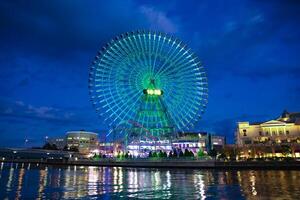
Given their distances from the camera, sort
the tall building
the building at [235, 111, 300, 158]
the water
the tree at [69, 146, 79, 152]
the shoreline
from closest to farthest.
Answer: the water → the shoreline → the building at [235, 111, 300, 158] → the tall building → the tree at [69, 146, 79, 152]

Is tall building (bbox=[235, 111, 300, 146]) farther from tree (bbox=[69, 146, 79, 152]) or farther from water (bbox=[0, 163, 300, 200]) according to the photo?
tree (bbox=[69, 146, 79, 152])

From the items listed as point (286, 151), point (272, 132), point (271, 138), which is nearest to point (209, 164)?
point (286, 151)

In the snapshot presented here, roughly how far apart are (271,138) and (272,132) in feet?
7.53

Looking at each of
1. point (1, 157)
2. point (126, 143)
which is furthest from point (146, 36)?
point (1, 157)

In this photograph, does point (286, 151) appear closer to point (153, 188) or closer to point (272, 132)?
point (272, 132)

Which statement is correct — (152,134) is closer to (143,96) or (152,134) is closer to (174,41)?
(143,96)

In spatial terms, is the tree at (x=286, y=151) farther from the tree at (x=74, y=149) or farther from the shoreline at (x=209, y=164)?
the tree at (x=74, y=149)

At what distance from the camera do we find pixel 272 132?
4171 inches

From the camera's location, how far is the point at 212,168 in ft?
234

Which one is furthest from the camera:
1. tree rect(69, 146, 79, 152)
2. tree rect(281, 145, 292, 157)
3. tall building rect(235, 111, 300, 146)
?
tree rect(69, 146, 79, 152)

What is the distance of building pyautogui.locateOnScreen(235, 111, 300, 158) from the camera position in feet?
312

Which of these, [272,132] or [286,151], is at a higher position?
[272,132]

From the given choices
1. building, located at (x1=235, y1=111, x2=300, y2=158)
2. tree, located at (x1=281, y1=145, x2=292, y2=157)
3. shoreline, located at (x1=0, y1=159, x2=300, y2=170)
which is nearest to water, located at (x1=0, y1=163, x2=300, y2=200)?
shoreline, located at (x1=0, y1=159, x2=300, y2=170)

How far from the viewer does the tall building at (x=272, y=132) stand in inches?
4035
